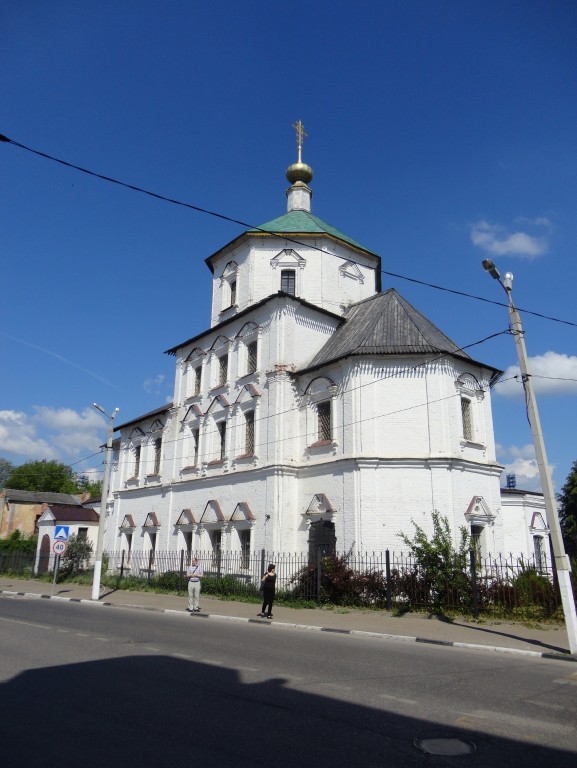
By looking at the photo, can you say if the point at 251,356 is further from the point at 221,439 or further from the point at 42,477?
the point at 42,477

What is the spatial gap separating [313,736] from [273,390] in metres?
19.5

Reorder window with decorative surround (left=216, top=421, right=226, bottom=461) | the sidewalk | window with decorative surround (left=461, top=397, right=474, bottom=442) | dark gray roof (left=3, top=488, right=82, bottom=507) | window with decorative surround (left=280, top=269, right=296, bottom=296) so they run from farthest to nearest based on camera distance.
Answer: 1. dark gray roof (left=3, top=488, right=82, bottom=507)
2. window with decorative surround (left=280, top=269, right=296, bottom=296)
3. window with decorative surround (left=216, top=421, right=226, bottom=461)
4. window with decorative surround (left=461, top=397, right=474, bottom=442)
5. the sidewalk

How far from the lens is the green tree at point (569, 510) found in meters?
38.0

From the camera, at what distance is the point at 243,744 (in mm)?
5059

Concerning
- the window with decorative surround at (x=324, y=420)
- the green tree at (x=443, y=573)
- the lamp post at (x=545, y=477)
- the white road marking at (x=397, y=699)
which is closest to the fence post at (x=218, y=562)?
the window with decorative surround at (x=324, y=420)

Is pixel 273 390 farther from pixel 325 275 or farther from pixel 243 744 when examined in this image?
pixel 243 744

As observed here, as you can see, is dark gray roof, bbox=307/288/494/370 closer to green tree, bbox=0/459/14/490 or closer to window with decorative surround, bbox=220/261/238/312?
window with decorative surround, bbox=220/261/238/312

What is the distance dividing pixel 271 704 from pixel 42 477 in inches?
3183

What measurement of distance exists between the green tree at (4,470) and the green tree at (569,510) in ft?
243

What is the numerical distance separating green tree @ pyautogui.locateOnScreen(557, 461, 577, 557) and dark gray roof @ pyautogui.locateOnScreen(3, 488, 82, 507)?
4133 centimetres

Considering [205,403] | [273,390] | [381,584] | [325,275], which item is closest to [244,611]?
[381,584]

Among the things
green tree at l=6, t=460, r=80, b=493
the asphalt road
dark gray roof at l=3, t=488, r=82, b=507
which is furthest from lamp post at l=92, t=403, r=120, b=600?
green tree at l=6, t=460, r=80, b=493

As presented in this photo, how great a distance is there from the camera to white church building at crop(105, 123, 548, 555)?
21.3m

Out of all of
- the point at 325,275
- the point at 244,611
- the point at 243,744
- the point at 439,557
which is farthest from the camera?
the point at 325,275
